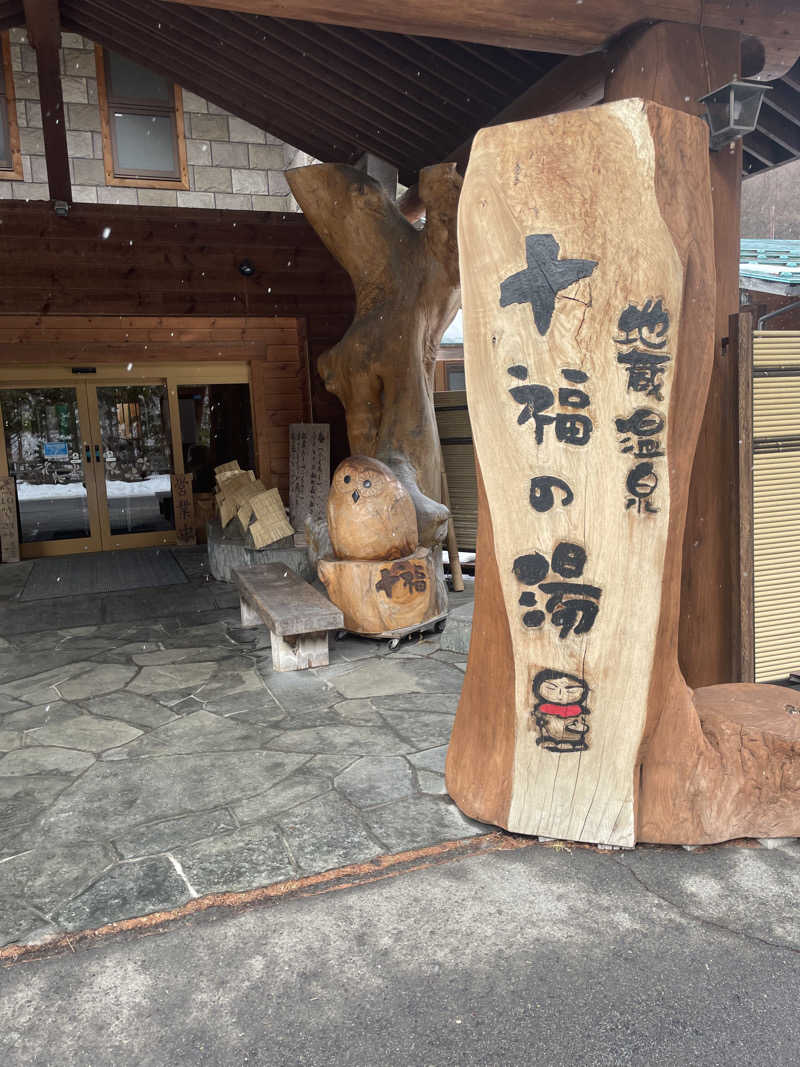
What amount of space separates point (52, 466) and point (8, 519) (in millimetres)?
894

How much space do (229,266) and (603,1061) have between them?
933 cm

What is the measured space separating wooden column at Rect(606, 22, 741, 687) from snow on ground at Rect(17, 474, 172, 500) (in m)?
8.10

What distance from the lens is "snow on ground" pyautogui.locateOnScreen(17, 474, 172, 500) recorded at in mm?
9898

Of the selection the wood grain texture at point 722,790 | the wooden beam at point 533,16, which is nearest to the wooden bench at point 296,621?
the wood grain texture at point 722,790

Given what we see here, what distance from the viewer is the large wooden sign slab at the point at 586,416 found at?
8.76ft

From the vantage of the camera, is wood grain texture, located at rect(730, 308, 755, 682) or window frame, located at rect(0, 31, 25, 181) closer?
wood grain texture, located at rect(730, 308, 755, 682)

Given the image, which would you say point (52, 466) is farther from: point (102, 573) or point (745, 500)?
point (745, 500)

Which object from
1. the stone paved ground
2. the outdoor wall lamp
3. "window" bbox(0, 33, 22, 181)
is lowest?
the stone paved ground

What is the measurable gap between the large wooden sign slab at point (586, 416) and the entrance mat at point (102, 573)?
6.08 meters

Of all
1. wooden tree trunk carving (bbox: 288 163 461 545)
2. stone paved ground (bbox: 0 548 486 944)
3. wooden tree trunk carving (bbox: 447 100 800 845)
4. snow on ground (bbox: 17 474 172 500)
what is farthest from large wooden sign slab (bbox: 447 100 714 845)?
snow on ground (bbox: 17 474 172 500)

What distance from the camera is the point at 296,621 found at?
502 cm

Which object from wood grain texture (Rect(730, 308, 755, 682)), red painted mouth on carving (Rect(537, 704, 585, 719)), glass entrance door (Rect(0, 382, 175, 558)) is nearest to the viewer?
red painted mouth on carving (Rect(537, 704, 585, 719))

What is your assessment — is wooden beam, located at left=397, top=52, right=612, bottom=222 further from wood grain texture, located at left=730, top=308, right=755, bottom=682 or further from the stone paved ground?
the stone paved ground

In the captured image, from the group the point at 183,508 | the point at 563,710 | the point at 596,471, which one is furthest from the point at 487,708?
the point at 183,508
